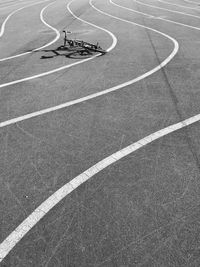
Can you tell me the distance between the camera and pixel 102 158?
22.4 feet

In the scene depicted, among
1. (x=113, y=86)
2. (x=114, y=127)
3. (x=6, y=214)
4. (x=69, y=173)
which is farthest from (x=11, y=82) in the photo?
(x=6, y=214)

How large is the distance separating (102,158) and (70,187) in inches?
43.7

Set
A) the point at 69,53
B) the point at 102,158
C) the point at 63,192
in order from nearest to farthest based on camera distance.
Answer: the point at 63,192 < the point at 102,158 < the point at 69,53

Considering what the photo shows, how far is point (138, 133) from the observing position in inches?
303

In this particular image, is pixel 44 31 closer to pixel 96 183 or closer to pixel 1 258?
pixel 96 183

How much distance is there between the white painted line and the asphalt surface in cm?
8

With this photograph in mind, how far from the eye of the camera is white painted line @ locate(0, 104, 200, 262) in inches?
196

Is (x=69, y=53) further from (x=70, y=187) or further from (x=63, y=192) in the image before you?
(x=63, y=192)

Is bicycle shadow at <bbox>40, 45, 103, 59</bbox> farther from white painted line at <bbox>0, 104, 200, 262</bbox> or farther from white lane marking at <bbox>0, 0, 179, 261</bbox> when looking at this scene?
white lane marking at <bbox>0, 0, 179, 261</bbox>

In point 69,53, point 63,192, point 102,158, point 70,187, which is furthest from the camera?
point 69,53

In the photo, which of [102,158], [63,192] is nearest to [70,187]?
[63,192]

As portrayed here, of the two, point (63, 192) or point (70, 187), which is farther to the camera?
point (70, 187)

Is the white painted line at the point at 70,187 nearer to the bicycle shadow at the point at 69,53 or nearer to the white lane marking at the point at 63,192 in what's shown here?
the white lane marking at the point at 63,192

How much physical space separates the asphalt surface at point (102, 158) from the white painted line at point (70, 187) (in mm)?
80
